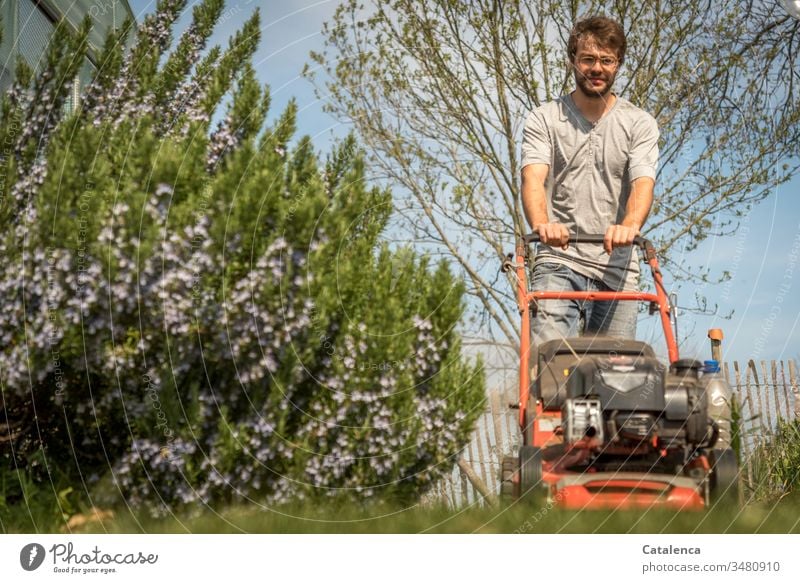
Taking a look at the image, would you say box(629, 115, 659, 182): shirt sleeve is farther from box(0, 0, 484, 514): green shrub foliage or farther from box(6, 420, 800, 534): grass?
box(6, 420, 800, 534): grass

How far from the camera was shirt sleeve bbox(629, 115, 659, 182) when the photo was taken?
3078mm

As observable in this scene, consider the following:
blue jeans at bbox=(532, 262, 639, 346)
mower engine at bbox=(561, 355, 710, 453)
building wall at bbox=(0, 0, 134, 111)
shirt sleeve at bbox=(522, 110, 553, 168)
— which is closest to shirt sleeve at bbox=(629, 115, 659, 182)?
shirt sleeve at bbox=(522, 110, 553, 168)

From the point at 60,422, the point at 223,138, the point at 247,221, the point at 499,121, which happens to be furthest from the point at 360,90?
the point at 60,422

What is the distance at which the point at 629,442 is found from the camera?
2494 mm

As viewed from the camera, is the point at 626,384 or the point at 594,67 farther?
the point at 594,67

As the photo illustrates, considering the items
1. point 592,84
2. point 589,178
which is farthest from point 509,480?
point 592,84

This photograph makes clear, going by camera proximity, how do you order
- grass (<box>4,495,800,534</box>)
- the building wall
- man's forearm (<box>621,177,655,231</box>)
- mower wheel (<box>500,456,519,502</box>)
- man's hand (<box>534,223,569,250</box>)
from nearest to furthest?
grass (<box>4,495,800,534</box>)
mower wheel (<box>500,456,519,502</box>)
man's hand (<box>534,223,569,250</box>)
man's forearm (<box>621,177,655,231</box>)
the building wall

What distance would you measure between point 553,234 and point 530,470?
0.79 m

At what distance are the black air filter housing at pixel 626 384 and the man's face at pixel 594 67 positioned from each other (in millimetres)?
1145

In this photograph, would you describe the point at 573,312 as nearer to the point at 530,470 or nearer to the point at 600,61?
the point at 530,470

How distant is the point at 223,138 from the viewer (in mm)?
3355

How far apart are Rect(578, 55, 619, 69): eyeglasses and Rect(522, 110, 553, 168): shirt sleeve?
242 mm
